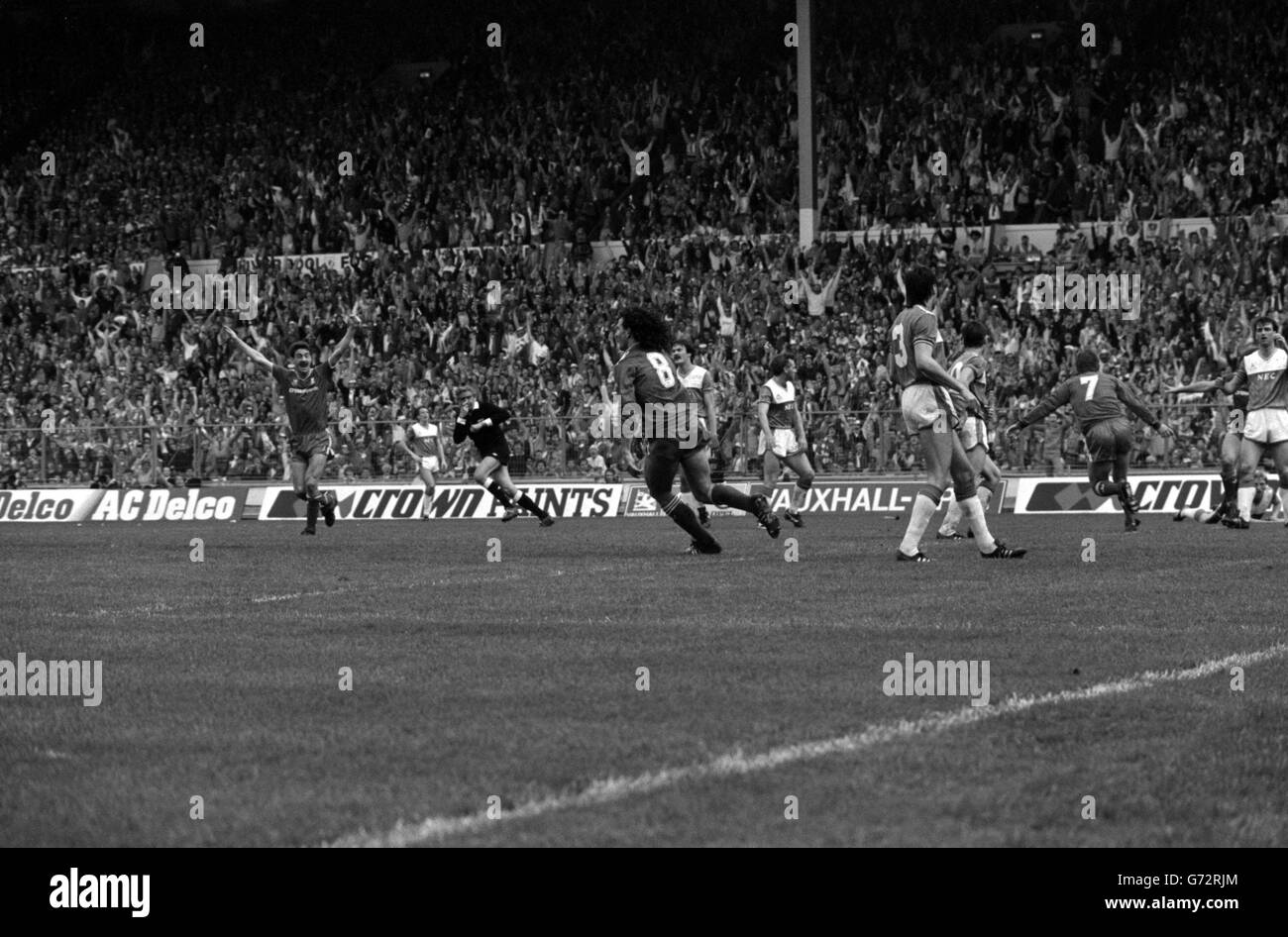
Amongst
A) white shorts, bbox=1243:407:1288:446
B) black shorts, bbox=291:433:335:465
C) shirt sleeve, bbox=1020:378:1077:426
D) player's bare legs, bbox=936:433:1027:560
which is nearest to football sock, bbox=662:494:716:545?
player's bare legs, bbox=936:433:1027:560

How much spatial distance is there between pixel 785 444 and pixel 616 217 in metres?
17.6

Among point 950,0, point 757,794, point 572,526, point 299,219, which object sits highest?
point 950,0

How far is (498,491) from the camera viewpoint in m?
25.4

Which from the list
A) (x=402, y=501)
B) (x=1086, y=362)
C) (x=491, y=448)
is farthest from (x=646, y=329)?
(x=402, y=501)

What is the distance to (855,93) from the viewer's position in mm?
40781

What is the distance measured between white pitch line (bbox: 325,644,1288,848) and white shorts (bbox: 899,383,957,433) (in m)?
6.36

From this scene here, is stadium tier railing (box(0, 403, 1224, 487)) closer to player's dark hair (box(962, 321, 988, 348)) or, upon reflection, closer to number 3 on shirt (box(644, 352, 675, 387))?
player's dark hair (box(962, 321, 988, 348))

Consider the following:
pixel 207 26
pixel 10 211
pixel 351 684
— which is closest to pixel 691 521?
pixel 351 684

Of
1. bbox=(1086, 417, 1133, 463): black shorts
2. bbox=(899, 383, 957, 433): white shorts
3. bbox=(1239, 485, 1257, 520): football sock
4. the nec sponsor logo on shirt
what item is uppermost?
bbox=(899, 383, 957, 433): white shorts

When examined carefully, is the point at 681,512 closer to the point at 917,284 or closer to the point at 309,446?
the point at 917,284

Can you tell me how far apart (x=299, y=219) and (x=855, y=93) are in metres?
12.6

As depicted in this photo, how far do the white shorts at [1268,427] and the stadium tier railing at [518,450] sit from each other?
741 cm

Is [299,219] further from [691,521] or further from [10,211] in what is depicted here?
[691,521]

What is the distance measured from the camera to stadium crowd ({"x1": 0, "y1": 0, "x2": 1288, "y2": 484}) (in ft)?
104
